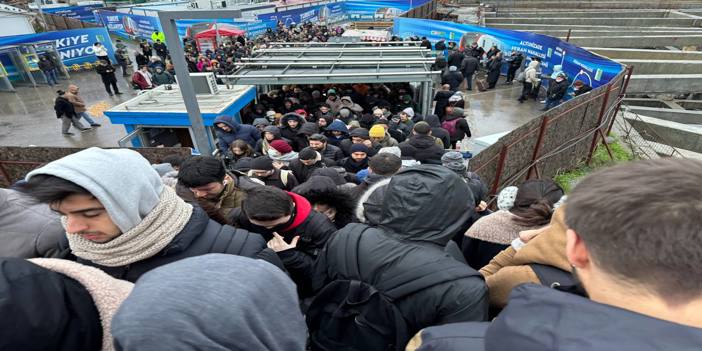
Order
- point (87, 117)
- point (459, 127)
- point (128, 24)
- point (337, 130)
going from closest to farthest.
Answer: point (337, 130) < point (459, 127) < point (87, 117) < point (128, 24)

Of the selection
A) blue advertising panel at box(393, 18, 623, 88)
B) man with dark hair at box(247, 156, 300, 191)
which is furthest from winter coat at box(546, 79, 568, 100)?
man with dark hair at box(247, 156, 300, 191)

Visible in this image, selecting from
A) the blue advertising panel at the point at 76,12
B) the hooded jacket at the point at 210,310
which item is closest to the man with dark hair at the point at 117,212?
the hooded jacket at the point at 210,310

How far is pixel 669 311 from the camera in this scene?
76 cm

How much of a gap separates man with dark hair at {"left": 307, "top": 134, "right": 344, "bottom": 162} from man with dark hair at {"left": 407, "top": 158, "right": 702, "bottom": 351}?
171 inches

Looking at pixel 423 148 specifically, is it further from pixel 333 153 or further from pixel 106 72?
pixel 106 72

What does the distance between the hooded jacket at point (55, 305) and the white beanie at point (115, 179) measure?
0.28 meters

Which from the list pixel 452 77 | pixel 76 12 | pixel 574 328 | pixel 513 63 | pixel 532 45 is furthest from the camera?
pixel 76 12

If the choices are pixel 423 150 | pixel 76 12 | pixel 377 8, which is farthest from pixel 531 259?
pixel 76 12

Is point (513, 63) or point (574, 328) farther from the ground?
point (574, 328)

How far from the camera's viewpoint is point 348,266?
1.67 meters

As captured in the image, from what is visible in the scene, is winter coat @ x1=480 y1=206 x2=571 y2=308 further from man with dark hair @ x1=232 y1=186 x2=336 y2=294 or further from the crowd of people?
man with dark hair @ x1=232 y1=186 x2=336 y2=294

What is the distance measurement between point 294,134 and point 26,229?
14.6 ft

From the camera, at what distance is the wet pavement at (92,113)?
10280 mm

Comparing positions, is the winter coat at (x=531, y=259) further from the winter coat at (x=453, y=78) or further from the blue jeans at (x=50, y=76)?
the blue jeans at (x=50, y=76)
